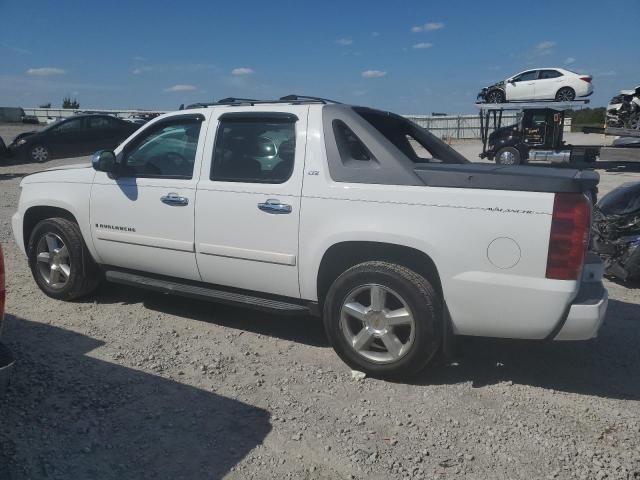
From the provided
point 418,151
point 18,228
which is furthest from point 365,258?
point 18,228

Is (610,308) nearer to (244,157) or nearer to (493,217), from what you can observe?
(493,217)

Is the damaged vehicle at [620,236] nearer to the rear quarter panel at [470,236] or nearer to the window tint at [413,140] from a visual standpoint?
the window tint at [413,140]

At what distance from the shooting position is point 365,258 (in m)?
3.85

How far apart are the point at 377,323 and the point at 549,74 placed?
20.4m

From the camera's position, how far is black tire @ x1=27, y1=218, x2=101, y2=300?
16.3 feet

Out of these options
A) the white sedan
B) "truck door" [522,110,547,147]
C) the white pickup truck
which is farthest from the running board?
the white sedan

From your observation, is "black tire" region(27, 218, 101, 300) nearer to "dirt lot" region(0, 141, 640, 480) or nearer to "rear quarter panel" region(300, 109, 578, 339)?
"dirt lot" region(0, 141, 640, 480)

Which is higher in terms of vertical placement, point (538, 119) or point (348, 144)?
point (538, 119)

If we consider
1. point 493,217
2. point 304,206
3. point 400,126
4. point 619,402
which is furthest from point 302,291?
point 619,402

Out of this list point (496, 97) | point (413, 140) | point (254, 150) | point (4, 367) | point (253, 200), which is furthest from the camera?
point (496, 97)

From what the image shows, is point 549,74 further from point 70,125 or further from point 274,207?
point 274,207

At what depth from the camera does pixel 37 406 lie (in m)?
3.31

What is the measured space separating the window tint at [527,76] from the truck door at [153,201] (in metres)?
19.5

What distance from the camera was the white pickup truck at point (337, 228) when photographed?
323cm
